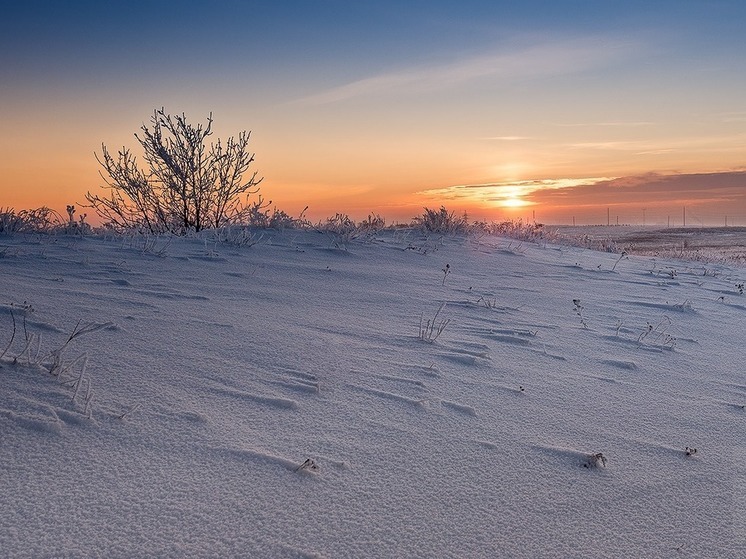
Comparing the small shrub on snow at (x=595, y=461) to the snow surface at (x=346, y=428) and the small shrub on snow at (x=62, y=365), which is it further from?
the small shrub on snow at (x=62, y=365)

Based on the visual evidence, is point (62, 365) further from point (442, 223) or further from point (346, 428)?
point (442, 223)

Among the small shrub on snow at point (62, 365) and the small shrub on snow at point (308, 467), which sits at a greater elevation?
the small shrub on snow at point (62, 365)

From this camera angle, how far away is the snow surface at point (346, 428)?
1542 mm

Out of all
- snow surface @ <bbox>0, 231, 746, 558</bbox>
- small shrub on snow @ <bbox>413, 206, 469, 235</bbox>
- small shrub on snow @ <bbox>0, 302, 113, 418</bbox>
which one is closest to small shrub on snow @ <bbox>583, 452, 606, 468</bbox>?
snow surface @ <bbox>0, 231, 746, 558</bbox>

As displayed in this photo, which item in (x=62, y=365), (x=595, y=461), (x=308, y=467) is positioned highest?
(x=62, y=365)

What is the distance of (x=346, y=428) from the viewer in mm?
2109

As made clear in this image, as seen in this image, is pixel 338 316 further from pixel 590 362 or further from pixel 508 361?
pixel 590 362

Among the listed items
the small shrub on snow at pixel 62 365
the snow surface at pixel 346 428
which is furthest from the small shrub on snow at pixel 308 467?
the small shrub on snow at pixel 62 365

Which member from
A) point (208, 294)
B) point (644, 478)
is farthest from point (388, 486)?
point (208, 294)

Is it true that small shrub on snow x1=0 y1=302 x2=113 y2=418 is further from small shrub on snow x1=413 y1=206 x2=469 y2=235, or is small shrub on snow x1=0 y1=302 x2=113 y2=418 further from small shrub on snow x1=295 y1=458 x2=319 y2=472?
small shrub on snow x1=413 y1=206 x2=469 y2=235

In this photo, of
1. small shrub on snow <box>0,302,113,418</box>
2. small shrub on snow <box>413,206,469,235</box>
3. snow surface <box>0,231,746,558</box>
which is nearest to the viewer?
snow surface <box>0,231,746,558</box>

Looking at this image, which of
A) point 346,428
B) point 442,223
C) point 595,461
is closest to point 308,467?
point 346,428

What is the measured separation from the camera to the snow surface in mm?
1542

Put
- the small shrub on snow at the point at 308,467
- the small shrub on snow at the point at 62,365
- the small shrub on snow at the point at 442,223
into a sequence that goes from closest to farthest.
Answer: the small shrub on snow at the point at 308,467 < the small shrub on snow at the point at 62,365 < the small shrub on snow at the point at 442,223
